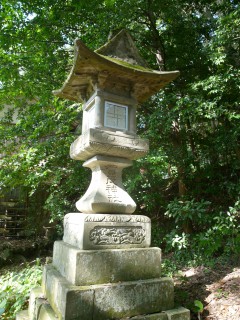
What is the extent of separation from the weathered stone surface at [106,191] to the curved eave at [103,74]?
996 millimetres

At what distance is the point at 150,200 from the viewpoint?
231 inches

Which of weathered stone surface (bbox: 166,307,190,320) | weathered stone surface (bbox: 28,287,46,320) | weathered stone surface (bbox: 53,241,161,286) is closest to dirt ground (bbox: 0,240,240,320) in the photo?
weathered stone surface (bbox: 166,307,190,320)

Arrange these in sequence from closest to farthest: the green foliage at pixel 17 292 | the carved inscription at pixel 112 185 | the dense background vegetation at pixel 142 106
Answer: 1. the carved inscription at pixel 112 185
2. the green foliage at pixel 17 292
3. the dense background vegetation at pixel 142 106

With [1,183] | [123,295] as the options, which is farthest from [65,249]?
[1,183]

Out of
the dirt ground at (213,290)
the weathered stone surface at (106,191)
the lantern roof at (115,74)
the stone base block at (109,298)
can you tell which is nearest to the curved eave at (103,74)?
the lantern roof at (115,74)

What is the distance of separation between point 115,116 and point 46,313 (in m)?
2.33

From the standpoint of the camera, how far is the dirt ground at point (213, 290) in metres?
2.98

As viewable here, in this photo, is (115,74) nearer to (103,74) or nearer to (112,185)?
(103,74)

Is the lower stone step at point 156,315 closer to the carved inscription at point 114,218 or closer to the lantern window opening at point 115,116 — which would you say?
the carved inscription at point 114,218

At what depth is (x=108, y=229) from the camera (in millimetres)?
2742

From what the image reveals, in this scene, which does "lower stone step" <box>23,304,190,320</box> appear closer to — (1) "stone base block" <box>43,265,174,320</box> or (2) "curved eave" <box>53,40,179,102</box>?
(1) "stone base block" <box>43,265,174,320</box>

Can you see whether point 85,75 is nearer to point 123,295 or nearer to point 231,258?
point 123,295

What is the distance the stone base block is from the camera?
2252mm

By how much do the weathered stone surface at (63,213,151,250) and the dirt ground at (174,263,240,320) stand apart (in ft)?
3.73
